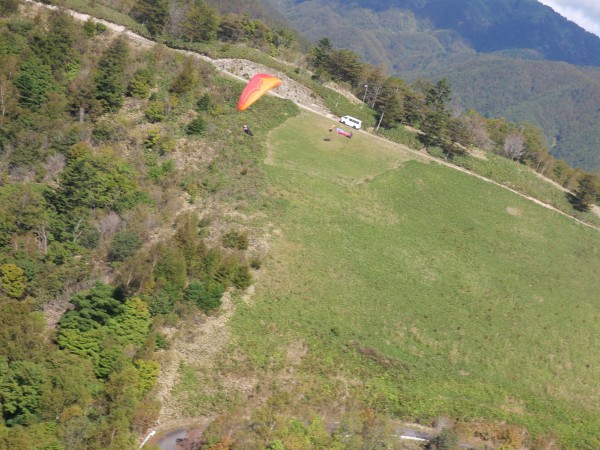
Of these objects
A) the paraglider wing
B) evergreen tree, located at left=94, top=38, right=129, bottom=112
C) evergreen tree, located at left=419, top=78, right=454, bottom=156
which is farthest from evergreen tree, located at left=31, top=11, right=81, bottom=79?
evergreen tree, located at left=419, top=78, right=454, bottom=156

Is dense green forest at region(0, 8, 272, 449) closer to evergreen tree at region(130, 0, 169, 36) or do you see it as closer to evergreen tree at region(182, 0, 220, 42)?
evergreen tree at region(130, 0, 169, 36)

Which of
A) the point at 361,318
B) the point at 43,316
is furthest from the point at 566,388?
the point at 43,316

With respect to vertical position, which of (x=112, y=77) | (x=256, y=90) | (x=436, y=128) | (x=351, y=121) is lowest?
(x=112, y=77)

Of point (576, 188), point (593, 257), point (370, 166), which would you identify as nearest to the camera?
point (593, 257)

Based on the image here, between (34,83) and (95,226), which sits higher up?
(34,83)

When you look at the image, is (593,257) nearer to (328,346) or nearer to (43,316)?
(328,346)

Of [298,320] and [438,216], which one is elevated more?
[438,216]

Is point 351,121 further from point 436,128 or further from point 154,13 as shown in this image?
point 154,13

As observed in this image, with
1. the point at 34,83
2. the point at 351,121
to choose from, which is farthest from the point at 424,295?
the point at 34,83
